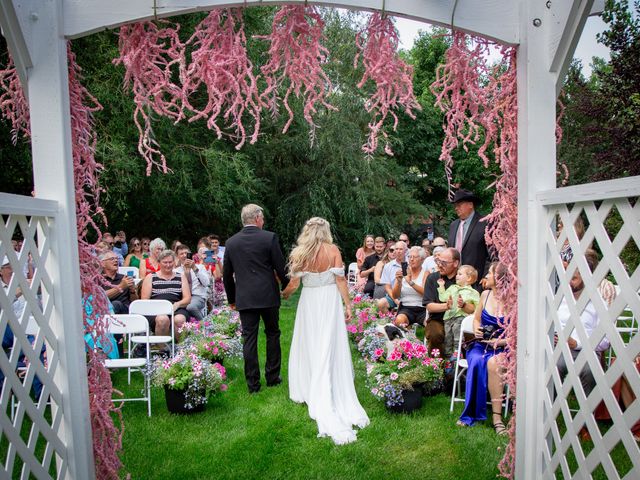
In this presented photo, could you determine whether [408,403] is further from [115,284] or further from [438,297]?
[115,284]

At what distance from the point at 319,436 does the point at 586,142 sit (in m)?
8.56

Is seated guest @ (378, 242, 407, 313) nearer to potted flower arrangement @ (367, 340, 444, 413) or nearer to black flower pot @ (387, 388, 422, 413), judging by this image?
potted flower arrangement @ (367, 340, 444, 413)

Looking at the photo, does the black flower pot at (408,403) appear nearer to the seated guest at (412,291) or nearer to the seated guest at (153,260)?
the seated guest at (412,291)

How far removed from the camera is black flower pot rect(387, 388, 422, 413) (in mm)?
4855

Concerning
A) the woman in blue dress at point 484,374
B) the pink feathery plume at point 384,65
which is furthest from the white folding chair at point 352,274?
Result: the pink feathery plume at point 384,65

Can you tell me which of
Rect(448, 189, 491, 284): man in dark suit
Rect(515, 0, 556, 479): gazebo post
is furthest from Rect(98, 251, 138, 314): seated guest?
Rect(515, 0, 556, 479): gazebo post

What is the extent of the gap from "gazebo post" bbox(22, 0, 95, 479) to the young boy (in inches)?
150

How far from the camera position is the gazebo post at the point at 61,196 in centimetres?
251

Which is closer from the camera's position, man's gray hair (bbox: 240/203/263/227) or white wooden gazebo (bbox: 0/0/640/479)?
white wooden gazebo (bbox: 0/0/640/479)

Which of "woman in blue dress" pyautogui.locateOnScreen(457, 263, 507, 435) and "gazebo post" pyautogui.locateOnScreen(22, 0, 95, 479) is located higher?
"gazebo post" pyautogui.locateOnScreen(22, 0, 95, 479)

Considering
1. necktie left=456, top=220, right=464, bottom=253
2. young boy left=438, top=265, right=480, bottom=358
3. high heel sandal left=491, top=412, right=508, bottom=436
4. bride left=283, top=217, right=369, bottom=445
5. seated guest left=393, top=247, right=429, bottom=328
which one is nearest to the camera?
high heel sandal left=491, top=412, right=508, bottom=436

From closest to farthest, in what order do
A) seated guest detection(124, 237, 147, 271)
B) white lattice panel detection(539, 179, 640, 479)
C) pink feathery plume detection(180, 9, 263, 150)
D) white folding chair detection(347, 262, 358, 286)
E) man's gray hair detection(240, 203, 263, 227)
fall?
white lattice panel detection(539, 179, 640, 479) < pink feathery plume detection(180, 9, 263, 150) < man's gray hair detection(240, 203, 263, 227) < seated guest detection(124, 237, 147, 271) < white folding chair detection(347, 262, 358, 286)

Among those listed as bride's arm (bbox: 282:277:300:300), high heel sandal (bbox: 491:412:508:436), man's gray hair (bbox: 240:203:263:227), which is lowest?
high heel sandal (bbox: 491:412:508:436)

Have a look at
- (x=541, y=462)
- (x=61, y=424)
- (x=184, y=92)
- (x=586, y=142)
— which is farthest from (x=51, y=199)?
(x=586, y=142)
